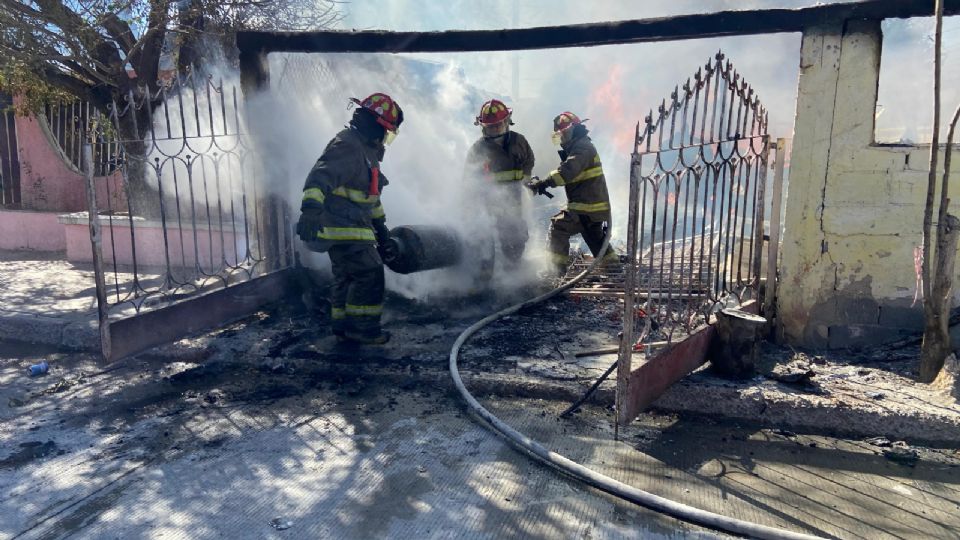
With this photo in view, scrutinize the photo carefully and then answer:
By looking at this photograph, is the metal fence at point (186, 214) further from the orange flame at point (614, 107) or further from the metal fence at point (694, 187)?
the orange flame at point (614, 107)

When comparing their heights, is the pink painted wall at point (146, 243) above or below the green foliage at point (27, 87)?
below

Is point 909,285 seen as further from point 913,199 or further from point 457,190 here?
point 457,190

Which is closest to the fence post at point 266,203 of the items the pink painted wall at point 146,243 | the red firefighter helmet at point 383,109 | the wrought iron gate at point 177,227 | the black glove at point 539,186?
the wrought iron gate at point 177,227

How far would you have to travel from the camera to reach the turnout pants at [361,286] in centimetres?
524

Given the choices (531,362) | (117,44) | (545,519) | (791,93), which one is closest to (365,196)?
(531,362)

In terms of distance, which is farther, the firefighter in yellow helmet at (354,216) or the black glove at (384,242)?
the black glove at (384,242)

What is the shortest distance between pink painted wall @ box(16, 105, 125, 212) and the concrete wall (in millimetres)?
11597

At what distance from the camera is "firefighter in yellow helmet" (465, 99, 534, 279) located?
691 centimetres

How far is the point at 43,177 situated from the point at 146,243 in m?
4.79

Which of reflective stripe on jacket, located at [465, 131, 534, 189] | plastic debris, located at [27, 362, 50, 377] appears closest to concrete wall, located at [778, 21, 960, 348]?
reflective stripe on jacket, located at [465, 131, 534, 189]

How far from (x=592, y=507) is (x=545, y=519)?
0.85 feet

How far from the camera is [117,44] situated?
26.4ft

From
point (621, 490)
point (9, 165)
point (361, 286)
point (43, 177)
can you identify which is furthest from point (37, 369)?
point (9, 165)

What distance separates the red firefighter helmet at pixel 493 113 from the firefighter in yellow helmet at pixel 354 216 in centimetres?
162
